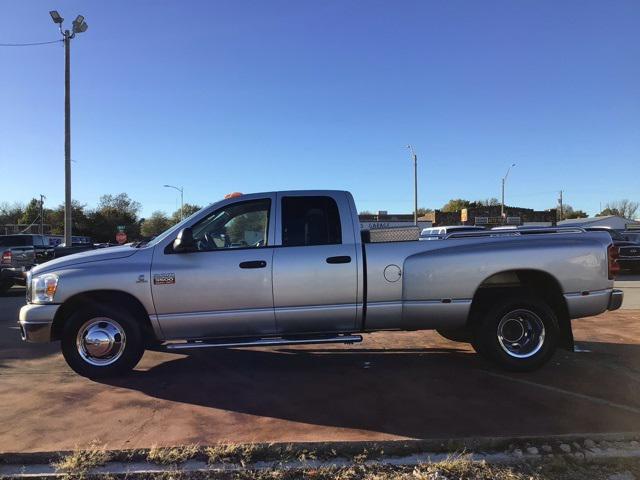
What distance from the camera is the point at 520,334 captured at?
605cm

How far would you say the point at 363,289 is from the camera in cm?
572

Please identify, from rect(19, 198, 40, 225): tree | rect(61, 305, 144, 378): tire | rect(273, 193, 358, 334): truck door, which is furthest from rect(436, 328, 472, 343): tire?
rect(19, 198, 40, 225): tree

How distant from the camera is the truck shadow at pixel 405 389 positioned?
4.50 m

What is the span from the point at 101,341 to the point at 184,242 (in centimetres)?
148

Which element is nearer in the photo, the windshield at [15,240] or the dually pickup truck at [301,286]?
the dually pickup truck at [301,286]

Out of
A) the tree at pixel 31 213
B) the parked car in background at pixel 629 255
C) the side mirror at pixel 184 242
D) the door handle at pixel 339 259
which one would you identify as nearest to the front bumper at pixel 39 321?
the side mirror at pixel 184 242

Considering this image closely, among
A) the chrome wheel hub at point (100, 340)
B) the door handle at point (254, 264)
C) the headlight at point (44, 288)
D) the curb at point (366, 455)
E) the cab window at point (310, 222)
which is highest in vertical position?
the cab window at point (310, 222)

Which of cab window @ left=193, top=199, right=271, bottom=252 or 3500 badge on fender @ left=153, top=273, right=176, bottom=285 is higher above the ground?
cab window @ left=193, top=199, right=271, bottom=252

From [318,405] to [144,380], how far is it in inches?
84.9

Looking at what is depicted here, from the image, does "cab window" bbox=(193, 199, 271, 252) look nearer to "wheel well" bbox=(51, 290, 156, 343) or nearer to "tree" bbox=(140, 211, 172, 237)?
"wheel well" bbox=(51, 290, 156, 343)

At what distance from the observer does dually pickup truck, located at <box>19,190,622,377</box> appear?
5.65 meters

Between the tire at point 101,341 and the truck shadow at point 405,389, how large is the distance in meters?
0.24

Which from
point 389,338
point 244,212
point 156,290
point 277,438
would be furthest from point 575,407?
point 156,290

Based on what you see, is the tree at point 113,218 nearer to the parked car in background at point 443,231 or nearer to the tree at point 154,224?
the tree at point 154,224
